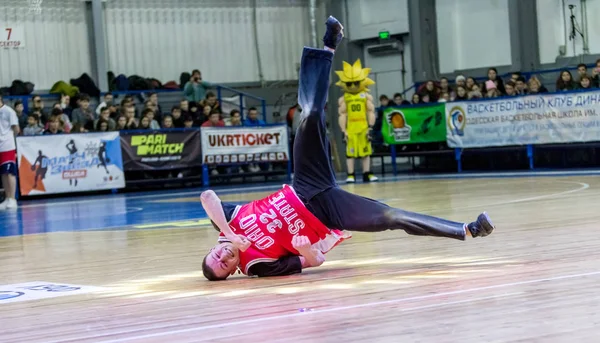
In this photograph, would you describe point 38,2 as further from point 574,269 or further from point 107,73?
point 574,269

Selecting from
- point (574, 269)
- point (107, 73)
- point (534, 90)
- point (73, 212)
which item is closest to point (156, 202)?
point (73, 212)

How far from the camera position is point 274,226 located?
5.86 meters

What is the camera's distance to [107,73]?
24422 mm

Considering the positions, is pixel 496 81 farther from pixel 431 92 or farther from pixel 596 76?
pixel 596 76

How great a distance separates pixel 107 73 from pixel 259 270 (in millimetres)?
19152

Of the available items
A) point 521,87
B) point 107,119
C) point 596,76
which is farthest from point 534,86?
point 107,119

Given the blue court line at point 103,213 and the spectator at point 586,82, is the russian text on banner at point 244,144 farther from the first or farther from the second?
the spectator at point 586,82

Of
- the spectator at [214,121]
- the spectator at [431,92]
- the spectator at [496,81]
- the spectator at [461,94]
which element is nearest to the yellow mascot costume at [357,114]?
the spectator at [461,94]

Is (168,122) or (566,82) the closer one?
(566,82)

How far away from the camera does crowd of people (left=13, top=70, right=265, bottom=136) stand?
2002 cm

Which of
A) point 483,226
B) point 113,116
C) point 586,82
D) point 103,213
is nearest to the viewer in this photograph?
point 483,226

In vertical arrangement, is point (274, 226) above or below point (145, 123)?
below

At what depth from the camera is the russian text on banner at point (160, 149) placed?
20.4 m

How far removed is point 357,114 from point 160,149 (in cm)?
418
